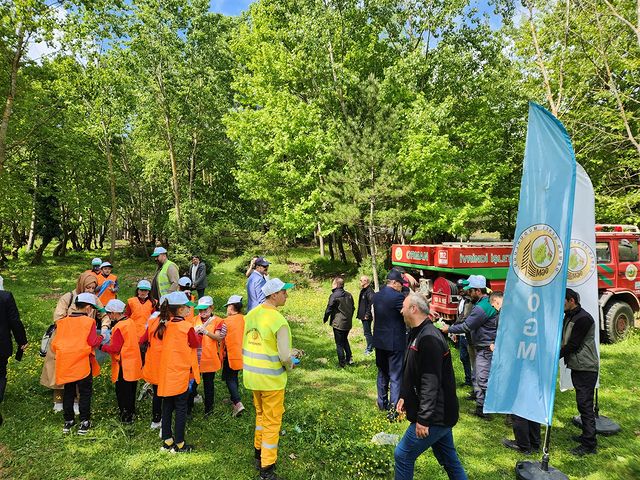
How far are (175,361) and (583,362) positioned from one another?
17.6 ft

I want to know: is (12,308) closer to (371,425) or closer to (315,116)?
(371,425)

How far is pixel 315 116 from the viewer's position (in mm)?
19812

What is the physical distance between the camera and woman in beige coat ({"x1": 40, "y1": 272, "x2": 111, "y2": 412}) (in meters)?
5.79

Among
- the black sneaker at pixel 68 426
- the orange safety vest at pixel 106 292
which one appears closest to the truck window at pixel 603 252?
the orange safety vest at pixel 106 292

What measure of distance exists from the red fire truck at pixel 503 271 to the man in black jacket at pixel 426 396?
236 inches

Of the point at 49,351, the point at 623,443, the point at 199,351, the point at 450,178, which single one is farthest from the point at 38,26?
the point at 450,178

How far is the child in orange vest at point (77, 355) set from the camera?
205 inches

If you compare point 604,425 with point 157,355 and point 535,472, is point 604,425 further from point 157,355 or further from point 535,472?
point 157,355

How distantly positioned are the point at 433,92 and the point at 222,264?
16100 mm

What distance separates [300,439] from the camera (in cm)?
544

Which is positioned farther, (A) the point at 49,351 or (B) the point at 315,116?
(B) the point at 315,116

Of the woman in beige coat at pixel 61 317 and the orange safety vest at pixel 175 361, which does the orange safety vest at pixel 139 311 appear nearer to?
the woman in beige coat at pixel 61 317

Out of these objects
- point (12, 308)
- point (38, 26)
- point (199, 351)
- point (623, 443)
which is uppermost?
point (38, 26)

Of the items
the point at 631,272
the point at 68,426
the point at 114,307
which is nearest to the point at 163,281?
the point at 114,307
